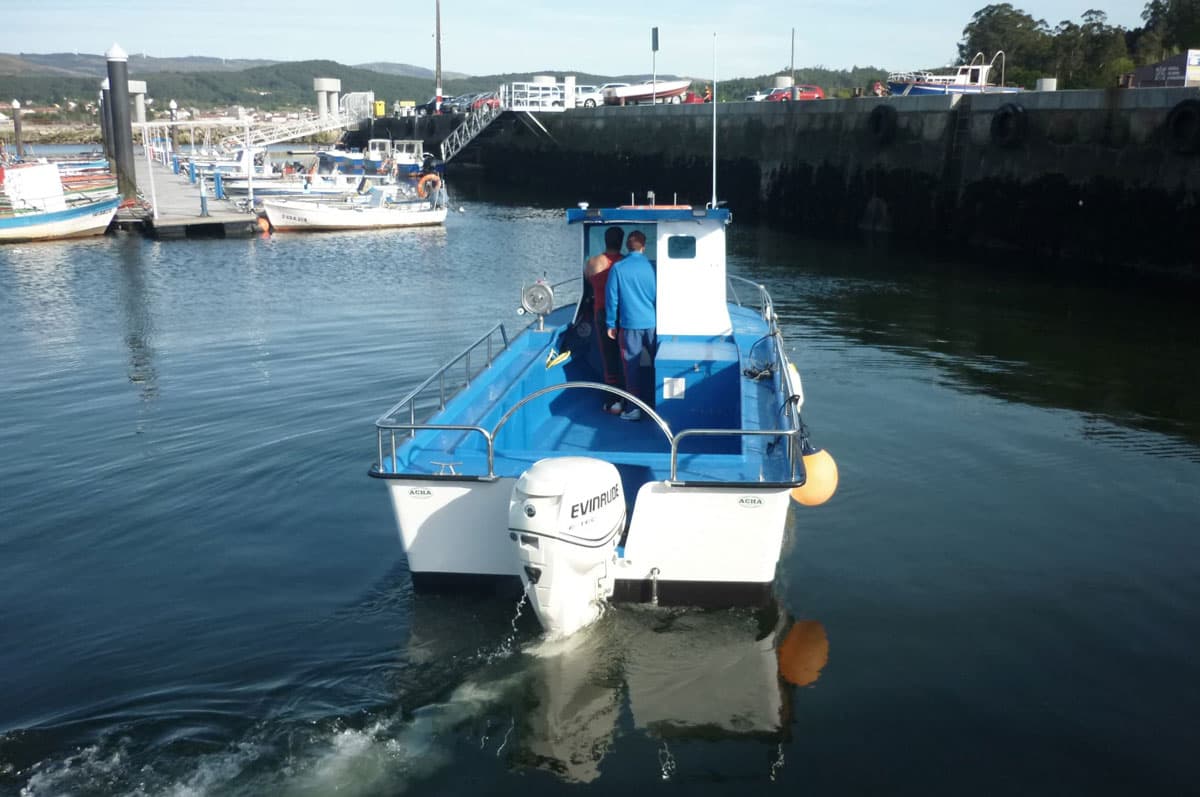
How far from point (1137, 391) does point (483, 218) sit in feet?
97.9

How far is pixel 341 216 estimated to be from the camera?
33.5 m

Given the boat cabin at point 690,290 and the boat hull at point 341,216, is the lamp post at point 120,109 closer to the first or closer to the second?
the boat hull at point 341,216

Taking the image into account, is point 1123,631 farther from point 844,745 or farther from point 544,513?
point 544,513

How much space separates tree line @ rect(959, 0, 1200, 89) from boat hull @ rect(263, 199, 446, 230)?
2287 cm

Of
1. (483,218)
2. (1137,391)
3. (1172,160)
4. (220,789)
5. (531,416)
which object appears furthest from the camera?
(483,218)

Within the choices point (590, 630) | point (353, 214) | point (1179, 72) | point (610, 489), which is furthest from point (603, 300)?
point (353, 214)

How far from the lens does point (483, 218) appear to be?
4003 centimetres

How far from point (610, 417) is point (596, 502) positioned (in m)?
3.23

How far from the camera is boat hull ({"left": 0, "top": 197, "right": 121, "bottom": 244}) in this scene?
95.3ft

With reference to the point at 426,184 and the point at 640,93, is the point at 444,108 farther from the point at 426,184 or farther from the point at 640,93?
the point at 426,184

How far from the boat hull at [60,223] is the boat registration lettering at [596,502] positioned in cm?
2851

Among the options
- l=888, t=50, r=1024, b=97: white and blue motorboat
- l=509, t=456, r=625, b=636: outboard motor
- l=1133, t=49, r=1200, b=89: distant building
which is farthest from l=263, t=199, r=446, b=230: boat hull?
l=509, t=456, r=625, b=636: outboard motor

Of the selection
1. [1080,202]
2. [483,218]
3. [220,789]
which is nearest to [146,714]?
[220,789]

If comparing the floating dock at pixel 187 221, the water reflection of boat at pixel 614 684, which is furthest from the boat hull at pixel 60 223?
the water reflection of boat at pixel 614 684
